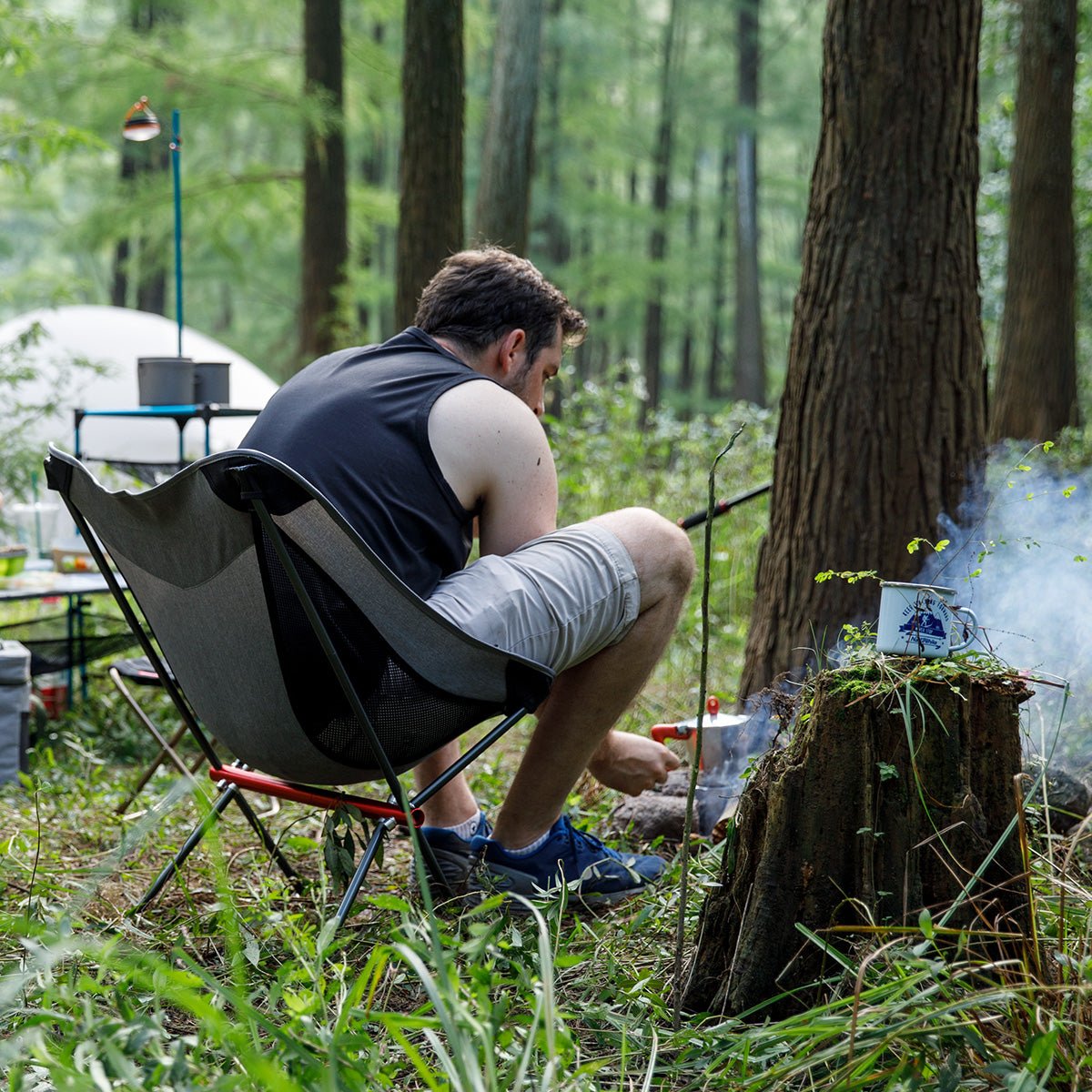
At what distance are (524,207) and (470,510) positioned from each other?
412 cm

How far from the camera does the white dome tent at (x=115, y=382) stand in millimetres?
6867

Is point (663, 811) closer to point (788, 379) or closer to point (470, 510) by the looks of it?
point (470, 510)

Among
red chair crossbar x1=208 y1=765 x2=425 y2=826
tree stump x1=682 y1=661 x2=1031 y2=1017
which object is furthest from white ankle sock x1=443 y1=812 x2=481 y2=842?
tree stump x1=682 y1=661 x2=1031 y2=1017

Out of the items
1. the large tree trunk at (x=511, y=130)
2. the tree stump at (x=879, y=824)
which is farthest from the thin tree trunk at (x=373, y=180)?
the tree stump at (x=879, y=824)

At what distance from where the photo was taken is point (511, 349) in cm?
225

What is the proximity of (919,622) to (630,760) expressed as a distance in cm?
80

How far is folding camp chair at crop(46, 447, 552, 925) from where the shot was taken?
1.70 metres

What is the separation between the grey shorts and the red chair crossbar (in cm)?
31

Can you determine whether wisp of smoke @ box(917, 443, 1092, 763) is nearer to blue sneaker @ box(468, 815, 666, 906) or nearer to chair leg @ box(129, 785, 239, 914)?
blue sneaker @ box(468, 815, 666, 906)

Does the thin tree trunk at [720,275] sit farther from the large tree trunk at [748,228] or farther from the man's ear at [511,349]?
the man's ear at [511,349]

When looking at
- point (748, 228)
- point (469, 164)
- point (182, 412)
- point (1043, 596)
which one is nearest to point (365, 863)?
point (1043, 596)

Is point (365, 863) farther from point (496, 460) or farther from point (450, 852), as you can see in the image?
point (496, 460)

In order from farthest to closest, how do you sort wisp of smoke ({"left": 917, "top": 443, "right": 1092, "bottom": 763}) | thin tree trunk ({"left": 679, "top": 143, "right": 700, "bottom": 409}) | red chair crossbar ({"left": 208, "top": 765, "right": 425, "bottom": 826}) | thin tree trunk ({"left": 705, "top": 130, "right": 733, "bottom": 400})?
1. thin tree trunk ({"left": 679, "top": 143, "right": 700, "bottom": 409})
2. thin tree trunk ({"left": 705, "top": 130, "right": 733, "bottom": 400})
3. wisp of smoke ({"left": 917, "top": 443, "right": 1092, "bottom": 763})
4. red chair crossbar ({"left": 208, "top": 765, "right": 425, "bottom": 826})

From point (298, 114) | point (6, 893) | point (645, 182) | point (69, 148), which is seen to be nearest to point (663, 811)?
point (6, 893)
